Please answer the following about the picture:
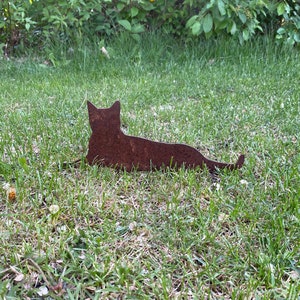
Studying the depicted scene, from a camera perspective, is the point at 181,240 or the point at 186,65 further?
the point at 186,65

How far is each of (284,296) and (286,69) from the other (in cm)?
311

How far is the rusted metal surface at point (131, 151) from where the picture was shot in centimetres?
177

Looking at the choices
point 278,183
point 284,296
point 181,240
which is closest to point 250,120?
point 278,183

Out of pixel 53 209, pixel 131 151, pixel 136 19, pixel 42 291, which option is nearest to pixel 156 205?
pixel 131 151

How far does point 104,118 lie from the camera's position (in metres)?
1.76

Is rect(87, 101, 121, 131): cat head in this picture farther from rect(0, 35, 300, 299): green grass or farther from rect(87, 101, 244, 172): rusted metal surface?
rect(0, 35, 300, 299): green grass

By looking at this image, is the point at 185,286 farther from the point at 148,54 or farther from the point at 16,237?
the point at 148,54

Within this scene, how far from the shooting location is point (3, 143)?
211cm

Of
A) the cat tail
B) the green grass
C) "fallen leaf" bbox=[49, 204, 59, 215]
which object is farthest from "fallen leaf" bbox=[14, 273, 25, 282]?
the cat tail

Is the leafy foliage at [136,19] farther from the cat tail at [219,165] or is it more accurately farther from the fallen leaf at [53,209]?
the fallen leaf at [53,209]

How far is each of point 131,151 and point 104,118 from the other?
0.20 metres

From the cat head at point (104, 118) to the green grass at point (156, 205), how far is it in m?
0.22

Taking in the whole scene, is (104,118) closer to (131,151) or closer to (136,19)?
(131,151)

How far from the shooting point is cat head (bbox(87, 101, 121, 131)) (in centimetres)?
173
